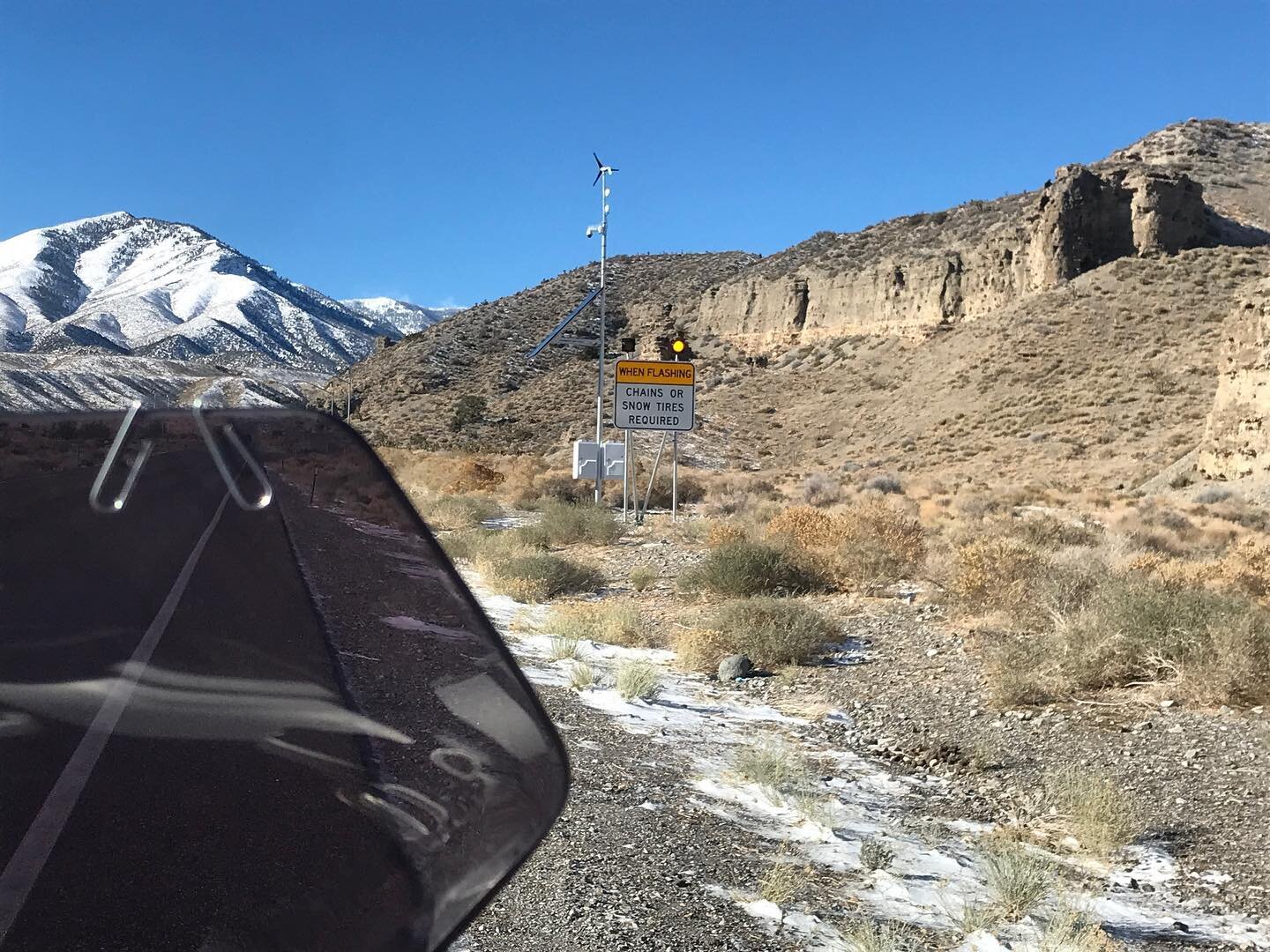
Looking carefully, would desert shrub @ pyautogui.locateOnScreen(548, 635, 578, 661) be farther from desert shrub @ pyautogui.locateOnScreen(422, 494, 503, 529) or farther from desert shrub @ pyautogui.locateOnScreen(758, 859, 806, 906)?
desert shrub @ pyautogui.locateOnScreen(422, 494, 503, 529)

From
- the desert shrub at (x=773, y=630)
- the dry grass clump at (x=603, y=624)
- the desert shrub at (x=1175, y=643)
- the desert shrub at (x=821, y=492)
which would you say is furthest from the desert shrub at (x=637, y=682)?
the desert shrub at (x=821, y=492)

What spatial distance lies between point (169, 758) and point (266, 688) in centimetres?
42

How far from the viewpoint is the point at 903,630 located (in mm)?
10070

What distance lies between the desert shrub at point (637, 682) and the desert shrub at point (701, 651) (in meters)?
0.97

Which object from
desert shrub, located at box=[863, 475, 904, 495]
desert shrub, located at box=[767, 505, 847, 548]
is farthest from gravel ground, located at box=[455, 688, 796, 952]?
desert shrub, located at box=[863, 475, 904, 495]

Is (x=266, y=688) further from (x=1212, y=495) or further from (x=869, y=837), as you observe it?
(x=1212, y=495)

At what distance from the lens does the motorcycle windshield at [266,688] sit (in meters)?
2.28

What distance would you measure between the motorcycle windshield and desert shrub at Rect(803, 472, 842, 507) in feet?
71.5

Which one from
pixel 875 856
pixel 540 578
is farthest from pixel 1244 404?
pixel 875 856

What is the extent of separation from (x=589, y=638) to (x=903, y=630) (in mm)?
2827

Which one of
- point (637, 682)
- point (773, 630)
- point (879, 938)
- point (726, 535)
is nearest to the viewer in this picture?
point (879, 938)

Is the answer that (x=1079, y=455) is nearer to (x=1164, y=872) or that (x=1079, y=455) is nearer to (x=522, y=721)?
Answer: (x=1164, y=872)

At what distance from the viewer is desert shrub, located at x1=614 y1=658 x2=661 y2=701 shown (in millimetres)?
7590

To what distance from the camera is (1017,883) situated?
4.07m
